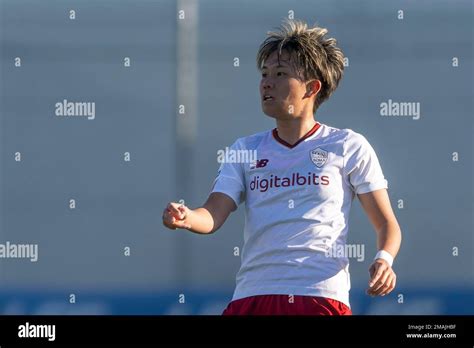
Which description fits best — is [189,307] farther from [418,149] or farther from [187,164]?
[418,149]

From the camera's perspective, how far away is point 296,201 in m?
3.19

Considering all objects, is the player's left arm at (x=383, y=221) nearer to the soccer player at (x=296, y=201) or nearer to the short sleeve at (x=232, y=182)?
the soccer player at (x=296, y=201)

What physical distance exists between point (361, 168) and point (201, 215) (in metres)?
0.50

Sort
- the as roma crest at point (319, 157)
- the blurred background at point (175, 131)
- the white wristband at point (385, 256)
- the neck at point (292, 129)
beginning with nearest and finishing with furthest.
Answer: the white wristband at point (385, 256), the as roma crest at point (319, 157), the neck at point (292, 129), the blurred background at point (175, 131)

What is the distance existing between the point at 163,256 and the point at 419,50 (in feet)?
7.44

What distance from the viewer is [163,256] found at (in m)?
7.04

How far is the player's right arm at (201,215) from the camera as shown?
2959 mm

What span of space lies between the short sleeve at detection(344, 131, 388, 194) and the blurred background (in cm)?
369
